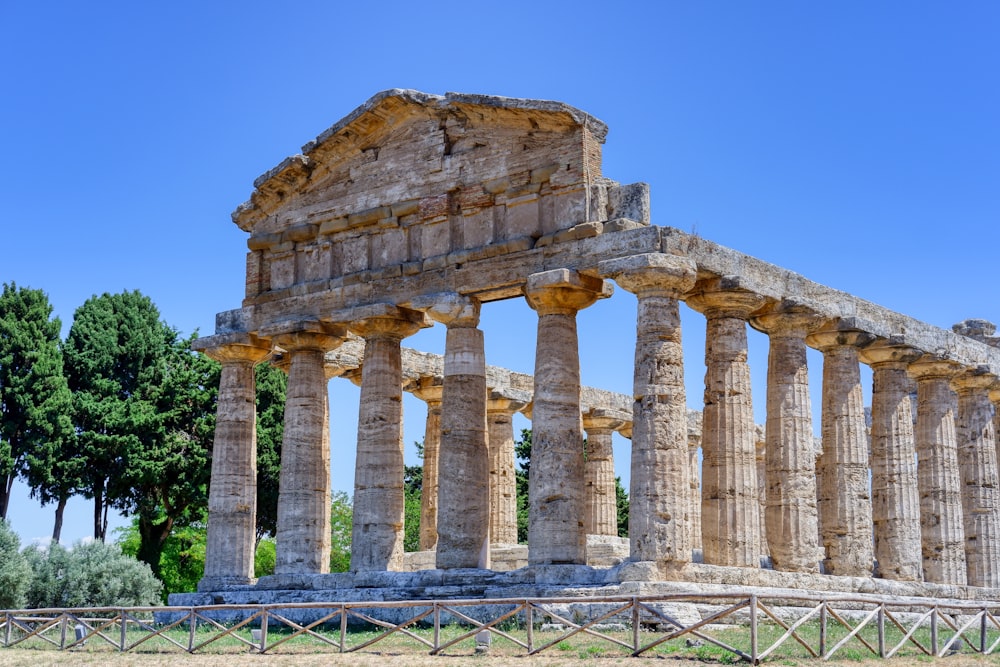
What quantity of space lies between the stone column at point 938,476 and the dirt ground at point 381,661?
14665 millimetres

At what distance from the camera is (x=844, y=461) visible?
108ft

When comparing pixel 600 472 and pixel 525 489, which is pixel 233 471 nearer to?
pixel 600 472

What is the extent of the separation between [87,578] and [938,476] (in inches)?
1114

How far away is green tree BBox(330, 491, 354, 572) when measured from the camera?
2601 inches

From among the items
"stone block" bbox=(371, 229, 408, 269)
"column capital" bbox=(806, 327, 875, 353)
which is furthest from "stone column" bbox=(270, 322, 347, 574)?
"column capital" bbox=(806, 327, 875, 353)

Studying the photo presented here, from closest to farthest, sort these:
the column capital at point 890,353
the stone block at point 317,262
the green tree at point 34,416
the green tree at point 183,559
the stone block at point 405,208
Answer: the stone block at point 405,208 < the stone block at point 317,262 < the column capital at point 890,353 < the green tree at point 34,416 < the green tree at point 183,559

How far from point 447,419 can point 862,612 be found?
10.4 meters

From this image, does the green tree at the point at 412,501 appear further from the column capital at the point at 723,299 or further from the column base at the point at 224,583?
the column capital at the point at 723,299

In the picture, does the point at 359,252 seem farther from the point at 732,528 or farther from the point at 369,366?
the point at 732,528

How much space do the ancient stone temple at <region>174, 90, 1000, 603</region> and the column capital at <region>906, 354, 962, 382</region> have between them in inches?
3.1

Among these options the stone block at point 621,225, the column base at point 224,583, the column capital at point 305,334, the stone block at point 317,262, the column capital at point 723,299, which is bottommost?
the column base at point 224,583

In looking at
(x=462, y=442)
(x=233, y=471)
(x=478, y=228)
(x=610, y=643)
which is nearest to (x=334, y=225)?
(x=478, y=228)

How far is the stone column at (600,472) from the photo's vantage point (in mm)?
43969

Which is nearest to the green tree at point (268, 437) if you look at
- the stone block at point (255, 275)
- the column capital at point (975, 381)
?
the stone block at point (255, 275)
